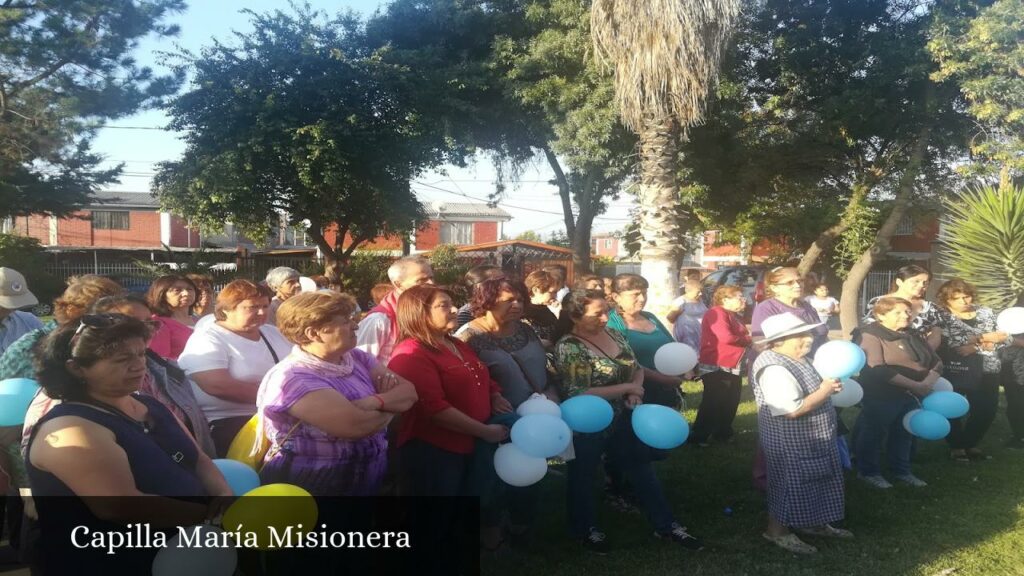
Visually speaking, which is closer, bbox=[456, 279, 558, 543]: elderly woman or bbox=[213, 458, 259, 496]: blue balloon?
bbox=[213, 458, 259, 496]: blue balloon

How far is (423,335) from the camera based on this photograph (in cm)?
339

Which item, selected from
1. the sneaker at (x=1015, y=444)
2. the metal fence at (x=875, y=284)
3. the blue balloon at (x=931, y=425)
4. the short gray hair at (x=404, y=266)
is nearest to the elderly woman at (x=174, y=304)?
the short gray hair at (x=404, y=266)

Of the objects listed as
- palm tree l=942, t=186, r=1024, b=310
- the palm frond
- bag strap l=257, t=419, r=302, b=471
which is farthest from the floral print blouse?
the palm frond

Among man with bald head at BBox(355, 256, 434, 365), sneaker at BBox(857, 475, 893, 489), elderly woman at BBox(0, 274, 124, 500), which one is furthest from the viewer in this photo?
sneaker at BBox(857, 475, 893, 489)

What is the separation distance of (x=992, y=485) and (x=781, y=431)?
2.58 metres

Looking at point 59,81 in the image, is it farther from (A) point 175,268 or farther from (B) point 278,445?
(B) point 278,445

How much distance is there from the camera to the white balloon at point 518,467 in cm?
349

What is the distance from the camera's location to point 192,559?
2.25 metres

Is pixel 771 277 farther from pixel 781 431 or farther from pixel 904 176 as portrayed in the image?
pixel 904 176

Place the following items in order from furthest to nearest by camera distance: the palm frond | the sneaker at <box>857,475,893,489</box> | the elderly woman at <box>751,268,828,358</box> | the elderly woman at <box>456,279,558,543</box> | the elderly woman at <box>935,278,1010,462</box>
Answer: the palm frond
the elderly woman at <box>935,278,1010,462</box>
the elderly woman at <box>751,268,828,358</box>
the sneaker at <box>857,475,893,489</box>
the elderly woman at <box>456,279,558,543</box>

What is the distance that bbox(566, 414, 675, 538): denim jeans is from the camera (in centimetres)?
405

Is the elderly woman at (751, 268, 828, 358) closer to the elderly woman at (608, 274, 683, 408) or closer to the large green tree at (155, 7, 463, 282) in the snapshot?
the elderly woman at (608, 274, 683, 408)

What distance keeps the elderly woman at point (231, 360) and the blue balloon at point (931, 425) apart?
447 cm

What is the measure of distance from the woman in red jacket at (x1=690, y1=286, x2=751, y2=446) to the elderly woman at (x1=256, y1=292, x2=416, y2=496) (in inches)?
162
